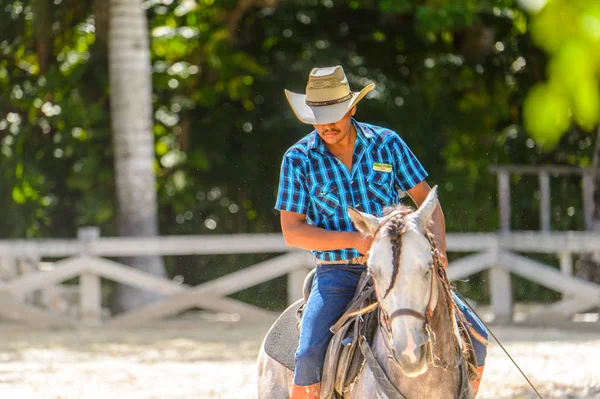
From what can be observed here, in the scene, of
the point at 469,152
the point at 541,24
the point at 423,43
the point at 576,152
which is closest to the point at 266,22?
the point at 423,43

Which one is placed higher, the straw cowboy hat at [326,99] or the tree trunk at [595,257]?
the straw cowboy hat at [326,99]

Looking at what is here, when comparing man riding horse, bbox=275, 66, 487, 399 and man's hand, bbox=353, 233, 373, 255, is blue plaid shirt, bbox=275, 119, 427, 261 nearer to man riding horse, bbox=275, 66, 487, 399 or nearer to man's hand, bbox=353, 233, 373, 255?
man riding horse, bbox=275, 66, 487, 399

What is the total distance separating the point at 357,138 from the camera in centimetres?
462

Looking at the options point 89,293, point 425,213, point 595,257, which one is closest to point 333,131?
point 425,213

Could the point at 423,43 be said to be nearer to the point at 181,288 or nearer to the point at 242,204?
the point at 242,204

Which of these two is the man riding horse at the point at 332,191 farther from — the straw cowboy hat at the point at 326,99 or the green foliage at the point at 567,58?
the green foliage at the point at 567,58

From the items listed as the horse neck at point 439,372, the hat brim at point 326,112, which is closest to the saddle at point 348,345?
the horse neck at point 439,372

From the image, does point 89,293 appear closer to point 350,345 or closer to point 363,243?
point 350,345

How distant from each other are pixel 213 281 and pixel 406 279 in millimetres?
10217

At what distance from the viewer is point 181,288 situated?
13719 mm

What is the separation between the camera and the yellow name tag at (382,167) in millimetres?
4520

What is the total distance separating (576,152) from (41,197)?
9.05 m

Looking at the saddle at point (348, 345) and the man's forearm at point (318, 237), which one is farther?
the saddle at point (348, 345)

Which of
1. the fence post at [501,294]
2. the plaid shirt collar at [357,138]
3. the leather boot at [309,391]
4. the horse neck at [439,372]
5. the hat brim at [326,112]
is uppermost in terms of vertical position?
the hat brim at [326,112]
